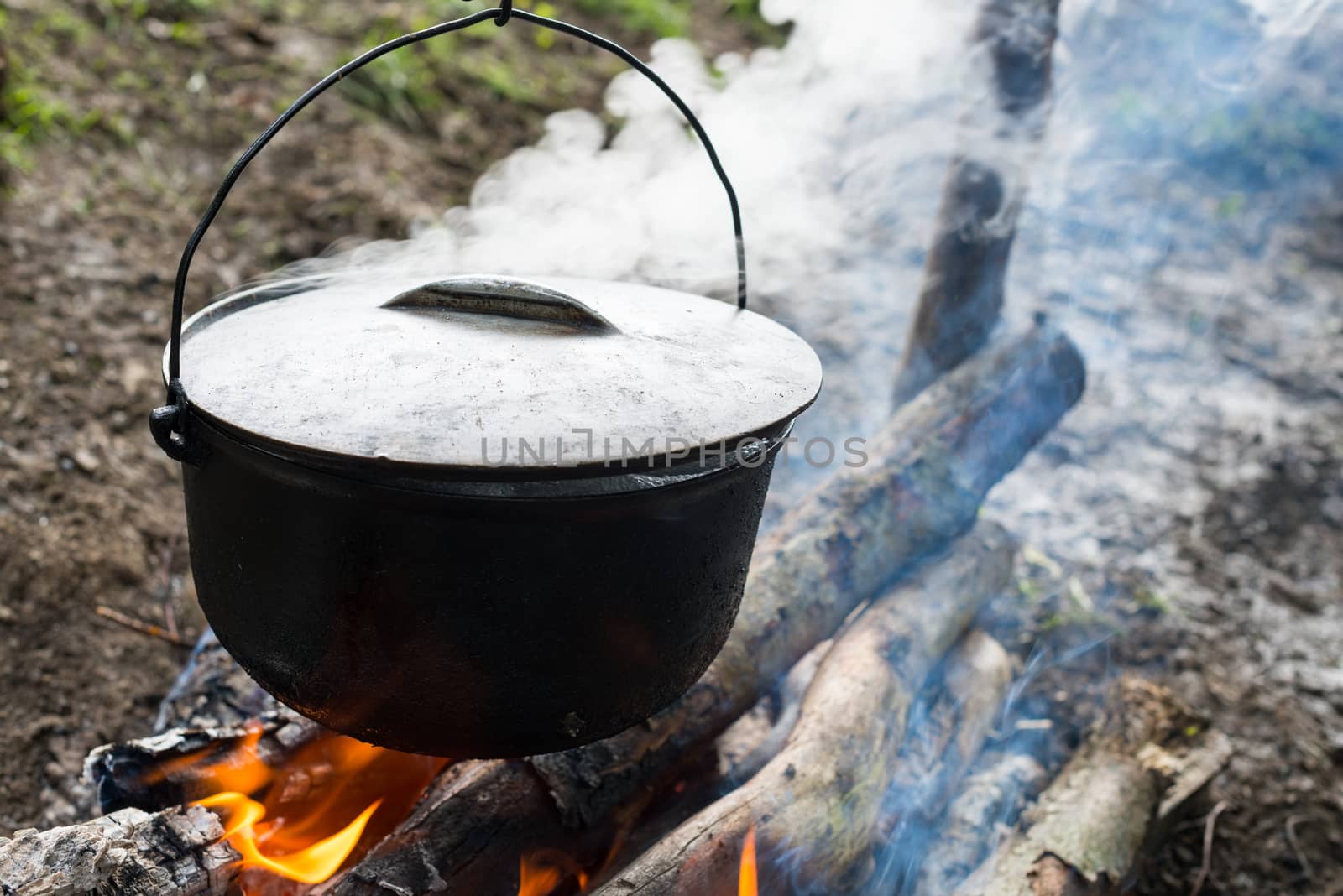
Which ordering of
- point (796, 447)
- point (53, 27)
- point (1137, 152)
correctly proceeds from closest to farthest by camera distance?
1. point (796, 447)
2. point (53, 27)
3. point (1137, 152)

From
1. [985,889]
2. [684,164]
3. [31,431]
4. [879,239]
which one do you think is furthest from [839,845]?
[879,239]

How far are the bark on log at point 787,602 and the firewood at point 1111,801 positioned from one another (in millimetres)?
684

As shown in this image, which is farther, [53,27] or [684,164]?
[53,27]

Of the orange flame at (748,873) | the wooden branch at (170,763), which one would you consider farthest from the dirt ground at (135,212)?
the orange flame at (748,873)

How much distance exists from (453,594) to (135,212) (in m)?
3.89

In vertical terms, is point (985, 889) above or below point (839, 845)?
below

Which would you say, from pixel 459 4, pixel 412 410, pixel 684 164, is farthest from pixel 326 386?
pixel 459 4

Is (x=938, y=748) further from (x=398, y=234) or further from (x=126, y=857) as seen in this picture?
(x=398, y=234)

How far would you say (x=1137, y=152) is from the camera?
7039 mm

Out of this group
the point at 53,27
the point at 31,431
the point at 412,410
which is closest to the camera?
the point at 412,410

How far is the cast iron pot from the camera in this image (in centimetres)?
130

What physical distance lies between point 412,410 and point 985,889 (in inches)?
66.2

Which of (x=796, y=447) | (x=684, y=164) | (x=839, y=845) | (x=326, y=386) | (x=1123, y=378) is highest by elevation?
(x=326, y=386)

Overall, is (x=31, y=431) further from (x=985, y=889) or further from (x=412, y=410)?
(x=985, y=889)
